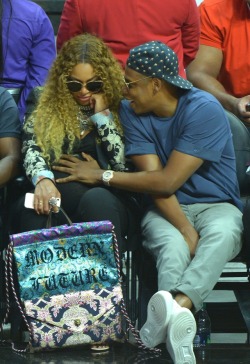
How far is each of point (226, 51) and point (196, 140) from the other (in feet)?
4.05

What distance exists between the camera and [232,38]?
5766mm

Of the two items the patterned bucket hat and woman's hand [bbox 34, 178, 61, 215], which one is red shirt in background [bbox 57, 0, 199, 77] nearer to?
the patterned bucket hat

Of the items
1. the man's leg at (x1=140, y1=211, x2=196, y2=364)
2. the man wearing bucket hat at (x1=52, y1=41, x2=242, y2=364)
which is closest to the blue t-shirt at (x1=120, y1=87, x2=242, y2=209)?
the man wearing bucket hat at (x1=52, y1=41, x2=242, y2=364)

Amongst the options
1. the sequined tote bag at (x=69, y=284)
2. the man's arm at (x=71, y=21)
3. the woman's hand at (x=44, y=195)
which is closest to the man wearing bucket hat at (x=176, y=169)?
the woman's hand at (x=44, y=195)

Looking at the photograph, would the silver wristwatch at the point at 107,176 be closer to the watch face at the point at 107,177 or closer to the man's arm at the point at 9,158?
the watch face at the point at 107,177

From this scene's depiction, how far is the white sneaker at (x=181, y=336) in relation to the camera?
13.7ft

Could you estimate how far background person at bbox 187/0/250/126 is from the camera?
5.74 m

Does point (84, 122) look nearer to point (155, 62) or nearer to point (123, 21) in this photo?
point (155, 62)

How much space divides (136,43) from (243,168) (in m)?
0.84

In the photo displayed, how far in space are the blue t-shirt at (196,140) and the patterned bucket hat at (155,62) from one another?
0.13 m

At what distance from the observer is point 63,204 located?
477 cm

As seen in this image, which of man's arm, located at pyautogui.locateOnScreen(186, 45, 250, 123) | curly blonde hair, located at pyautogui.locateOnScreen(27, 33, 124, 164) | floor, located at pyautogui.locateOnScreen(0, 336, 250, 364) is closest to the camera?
floor, located at pyautogui.locateOnScreen(0, 336, 250, 364)

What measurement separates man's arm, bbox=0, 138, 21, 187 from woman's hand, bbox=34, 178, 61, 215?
0.17 metres

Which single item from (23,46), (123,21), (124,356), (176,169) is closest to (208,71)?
(123,21)
